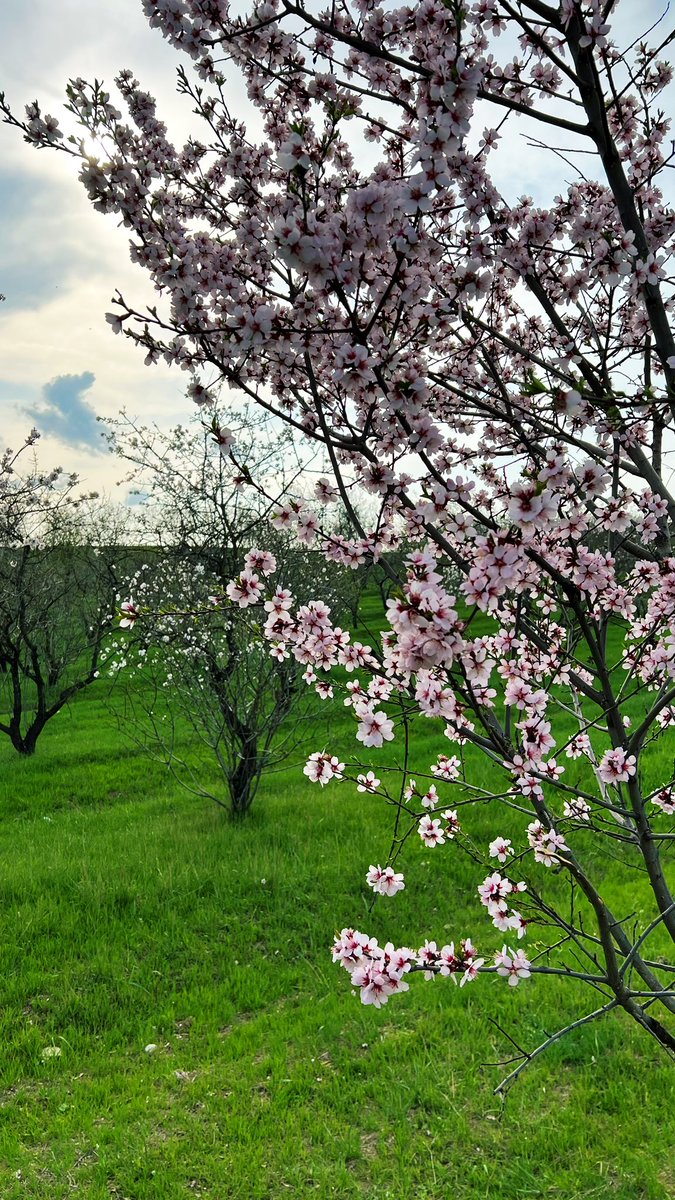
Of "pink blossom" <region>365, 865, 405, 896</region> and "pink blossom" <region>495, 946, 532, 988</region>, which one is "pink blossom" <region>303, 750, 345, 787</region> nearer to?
"pink blossom" <region>365, 865, 405, 896</region>

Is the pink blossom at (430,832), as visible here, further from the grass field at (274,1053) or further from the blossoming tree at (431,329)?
the grass field at (274,1053)

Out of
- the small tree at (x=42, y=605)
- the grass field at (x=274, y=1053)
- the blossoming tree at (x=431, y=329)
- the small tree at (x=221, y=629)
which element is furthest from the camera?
the small tree at (x=42, y=605)

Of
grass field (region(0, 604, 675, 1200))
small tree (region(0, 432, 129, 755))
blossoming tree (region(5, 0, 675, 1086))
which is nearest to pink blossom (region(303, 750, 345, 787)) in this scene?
blossoming tree (region(5, 0, 675, 1086))

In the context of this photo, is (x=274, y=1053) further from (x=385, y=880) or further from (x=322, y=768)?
(x=322, y=768)

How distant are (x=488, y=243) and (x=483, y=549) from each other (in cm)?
179

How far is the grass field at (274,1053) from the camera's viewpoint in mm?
3432

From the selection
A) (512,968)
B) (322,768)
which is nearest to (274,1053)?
(512,968)

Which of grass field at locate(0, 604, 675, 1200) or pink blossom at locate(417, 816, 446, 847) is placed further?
grass field at locate(0, 604, 675, 1200)

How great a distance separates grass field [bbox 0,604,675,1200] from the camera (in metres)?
3.43

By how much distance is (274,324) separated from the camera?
228 centimetres

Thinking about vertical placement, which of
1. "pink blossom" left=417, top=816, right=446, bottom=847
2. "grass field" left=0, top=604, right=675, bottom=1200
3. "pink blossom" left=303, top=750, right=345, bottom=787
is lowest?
"grass field" left=0, top=604, right=675, bottom=1200

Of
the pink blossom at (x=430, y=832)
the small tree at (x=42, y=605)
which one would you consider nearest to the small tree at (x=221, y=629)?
the small tree at (x=42, y=605)

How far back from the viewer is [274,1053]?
4344 millimetres

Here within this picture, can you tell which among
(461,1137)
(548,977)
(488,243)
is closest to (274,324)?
(488,243)
